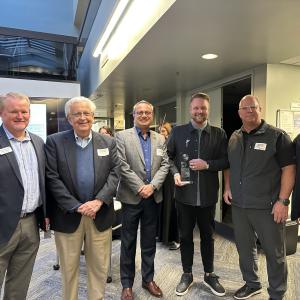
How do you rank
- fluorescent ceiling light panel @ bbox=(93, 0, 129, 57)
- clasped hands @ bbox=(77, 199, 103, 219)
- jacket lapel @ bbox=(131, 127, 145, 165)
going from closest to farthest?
clasped hands @ bbox=(77, 199, 103, 219) → jacket lapel @ bbox=(131, 127, 145, 165) → fluorescent ceiling light panel @ bbox=(93, 0, 129, 57)

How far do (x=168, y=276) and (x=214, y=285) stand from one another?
0.49m

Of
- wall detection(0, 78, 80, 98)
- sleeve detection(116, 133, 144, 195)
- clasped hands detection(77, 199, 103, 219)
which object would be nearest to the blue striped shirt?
clasped hands detection(77, 199, 103, 219)

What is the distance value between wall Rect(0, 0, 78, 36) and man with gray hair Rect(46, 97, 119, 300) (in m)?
6.73

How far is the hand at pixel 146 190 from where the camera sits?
2.22m

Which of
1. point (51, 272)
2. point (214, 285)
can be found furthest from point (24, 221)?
point (214, 285)

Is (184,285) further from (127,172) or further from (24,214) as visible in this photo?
(24,214)

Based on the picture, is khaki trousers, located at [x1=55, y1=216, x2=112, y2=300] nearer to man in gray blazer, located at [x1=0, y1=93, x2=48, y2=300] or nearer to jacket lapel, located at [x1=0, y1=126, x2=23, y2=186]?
man in gray blazer, located at [x1=0, y1=93, x2=48, y2=300]

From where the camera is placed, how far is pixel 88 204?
1.83 meters

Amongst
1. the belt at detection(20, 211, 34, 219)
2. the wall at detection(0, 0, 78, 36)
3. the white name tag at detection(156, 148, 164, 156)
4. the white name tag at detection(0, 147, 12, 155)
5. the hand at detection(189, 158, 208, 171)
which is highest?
the wall at detection(0, 0, 78, 36)

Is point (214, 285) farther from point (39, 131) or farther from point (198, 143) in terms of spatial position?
point (39, 131)

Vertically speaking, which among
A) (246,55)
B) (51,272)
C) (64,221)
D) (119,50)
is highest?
(119,50)

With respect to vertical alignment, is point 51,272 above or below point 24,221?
below

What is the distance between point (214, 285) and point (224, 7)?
85.2 inches

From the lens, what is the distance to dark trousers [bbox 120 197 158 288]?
7.63 ft
